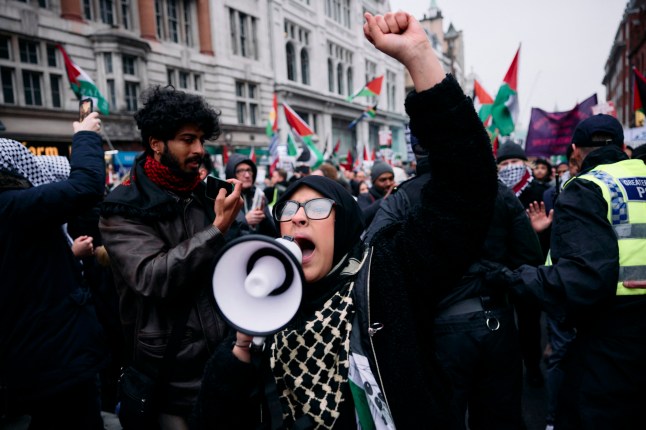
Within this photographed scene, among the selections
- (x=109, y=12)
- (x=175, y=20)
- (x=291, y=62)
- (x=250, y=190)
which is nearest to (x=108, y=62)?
(x=109, y=12)

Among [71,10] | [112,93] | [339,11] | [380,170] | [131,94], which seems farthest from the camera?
[339,11]

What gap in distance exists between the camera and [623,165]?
240cm

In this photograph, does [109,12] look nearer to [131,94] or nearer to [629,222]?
[131,94]

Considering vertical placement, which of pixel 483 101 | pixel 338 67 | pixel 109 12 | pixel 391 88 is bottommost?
pixel 483 101

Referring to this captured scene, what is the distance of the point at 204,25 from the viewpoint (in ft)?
70.4

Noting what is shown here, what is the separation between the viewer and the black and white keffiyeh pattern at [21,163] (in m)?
2.26

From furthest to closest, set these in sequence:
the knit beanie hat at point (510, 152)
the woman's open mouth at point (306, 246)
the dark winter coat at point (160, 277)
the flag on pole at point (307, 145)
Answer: the flag on pole at point (307, 145) → the knit beanie hat at point (510, 152) → the dark winter coat at point (160, 277) → the woman's open mouth at point (306, 246)

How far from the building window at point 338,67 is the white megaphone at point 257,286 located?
33.2m

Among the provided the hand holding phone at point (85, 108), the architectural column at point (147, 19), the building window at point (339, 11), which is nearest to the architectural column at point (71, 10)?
the architectural column at point (147, 19)

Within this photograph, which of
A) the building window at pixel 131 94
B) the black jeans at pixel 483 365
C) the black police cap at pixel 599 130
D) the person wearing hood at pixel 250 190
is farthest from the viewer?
the building window at pixel 131 94

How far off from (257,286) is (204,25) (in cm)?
2337

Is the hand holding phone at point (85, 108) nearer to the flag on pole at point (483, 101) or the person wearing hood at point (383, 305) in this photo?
the person wearing hood at point (383, 305)

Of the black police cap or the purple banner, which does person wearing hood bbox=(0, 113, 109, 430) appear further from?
the purple banner

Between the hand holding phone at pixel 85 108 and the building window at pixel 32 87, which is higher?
the building window at pixel 32 87
